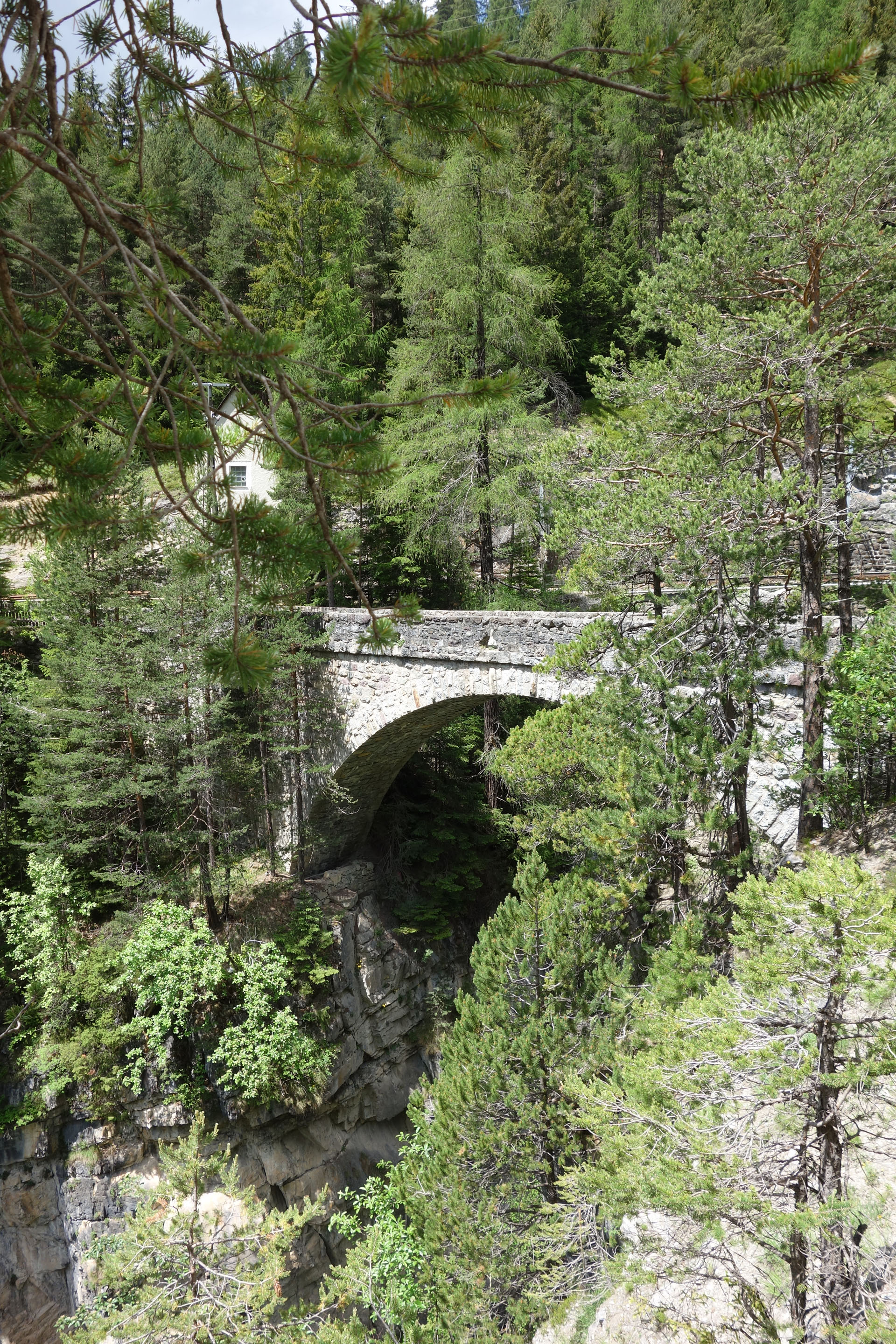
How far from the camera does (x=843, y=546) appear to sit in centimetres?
696

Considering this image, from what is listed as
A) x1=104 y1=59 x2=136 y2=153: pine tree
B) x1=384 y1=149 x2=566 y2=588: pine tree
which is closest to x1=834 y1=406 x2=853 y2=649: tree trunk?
x1=384 y1=149 x2=566 y2=588: pine tree

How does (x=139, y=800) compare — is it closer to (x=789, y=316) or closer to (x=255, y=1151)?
(x=255, y=1151)

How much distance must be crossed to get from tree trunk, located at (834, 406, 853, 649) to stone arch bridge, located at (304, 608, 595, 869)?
2.36 metres

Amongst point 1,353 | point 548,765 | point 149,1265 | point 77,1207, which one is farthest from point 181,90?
point 77,1207

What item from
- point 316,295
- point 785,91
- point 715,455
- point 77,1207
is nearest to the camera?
point 785,91

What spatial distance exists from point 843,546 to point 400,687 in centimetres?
523

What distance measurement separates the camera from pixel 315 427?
2348 mm

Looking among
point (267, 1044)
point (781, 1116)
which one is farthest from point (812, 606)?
point (267, 1044)

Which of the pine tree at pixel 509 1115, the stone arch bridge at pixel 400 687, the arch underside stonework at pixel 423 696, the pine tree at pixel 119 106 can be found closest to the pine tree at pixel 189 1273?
the pine tree at pixel 509 1115

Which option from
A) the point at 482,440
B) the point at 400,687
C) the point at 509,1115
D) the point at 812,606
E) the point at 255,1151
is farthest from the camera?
the point at 482,440

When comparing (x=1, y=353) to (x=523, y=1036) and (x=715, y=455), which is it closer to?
(x=715, y=455)

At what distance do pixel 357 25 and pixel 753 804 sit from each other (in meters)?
6.35

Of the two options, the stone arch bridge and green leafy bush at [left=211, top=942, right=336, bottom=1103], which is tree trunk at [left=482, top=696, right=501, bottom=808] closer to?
the stone arch bridge

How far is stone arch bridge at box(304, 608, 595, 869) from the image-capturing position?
847 centimetres
